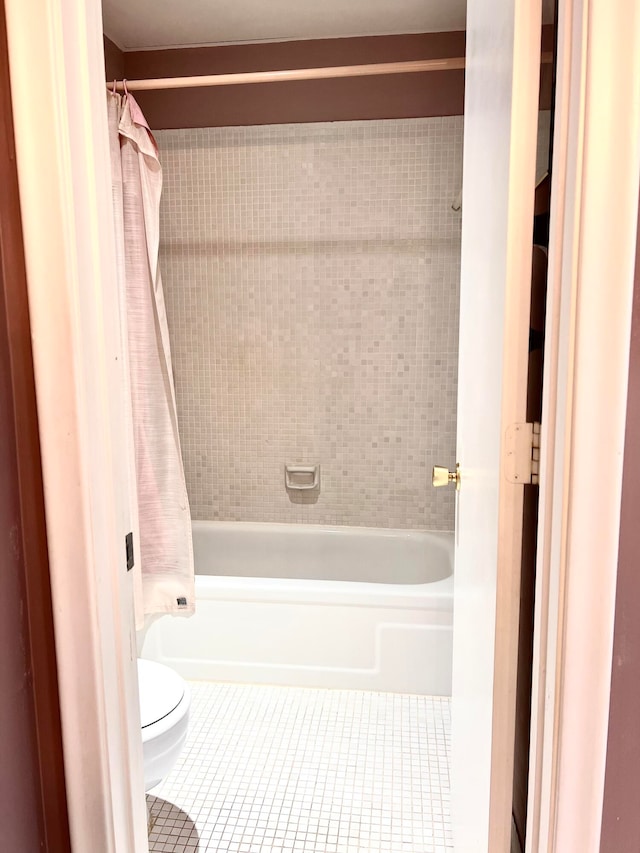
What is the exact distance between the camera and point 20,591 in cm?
85

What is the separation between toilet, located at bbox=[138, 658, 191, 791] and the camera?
56.8 inches

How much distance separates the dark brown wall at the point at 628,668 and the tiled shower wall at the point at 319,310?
6.81ft

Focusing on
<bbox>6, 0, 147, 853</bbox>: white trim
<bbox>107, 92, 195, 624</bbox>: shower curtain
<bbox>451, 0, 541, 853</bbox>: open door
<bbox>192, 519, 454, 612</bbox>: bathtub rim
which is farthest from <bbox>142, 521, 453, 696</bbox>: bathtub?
<bbox>6, 0, 147, 853</bbox>: white trim

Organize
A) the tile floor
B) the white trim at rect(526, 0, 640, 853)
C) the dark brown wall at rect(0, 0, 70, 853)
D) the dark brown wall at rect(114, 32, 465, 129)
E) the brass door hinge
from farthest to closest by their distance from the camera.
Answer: the dark brown wall at rect(114, 32, 465, 129) < the tile floor < the brass door hinge < the dark brown wall at rect(0, 0, 70, 853) < the white trim at rect(526, 0, 640, 853)

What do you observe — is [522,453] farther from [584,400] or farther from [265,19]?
[265,19]

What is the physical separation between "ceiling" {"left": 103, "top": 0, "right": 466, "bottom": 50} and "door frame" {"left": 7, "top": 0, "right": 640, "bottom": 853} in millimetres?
1832

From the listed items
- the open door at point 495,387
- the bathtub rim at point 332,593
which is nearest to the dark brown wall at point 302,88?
the open door at point 495,387

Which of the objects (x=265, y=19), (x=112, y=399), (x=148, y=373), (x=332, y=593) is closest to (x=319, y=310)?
(x=148, y=373)

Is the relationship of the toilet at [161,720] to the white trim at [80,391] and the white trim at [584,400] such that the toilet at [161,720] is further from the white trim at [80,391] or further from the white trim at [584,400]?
the white trim at [584,400]

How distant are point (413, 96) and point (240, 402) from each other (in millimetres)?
1560

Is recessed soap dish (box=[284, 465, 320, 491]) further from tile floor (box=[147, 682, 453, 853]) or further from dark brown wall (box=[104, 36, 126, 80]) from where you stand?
dark brown wall (box=[104, 36, 126, 80])

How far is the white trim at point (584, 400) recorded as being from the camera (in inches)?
27.4

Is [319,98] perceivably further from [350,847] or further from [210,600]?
[350,847]

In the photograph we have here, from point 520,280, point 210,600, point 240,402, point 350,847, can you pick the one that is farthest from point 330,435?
point 520,280
